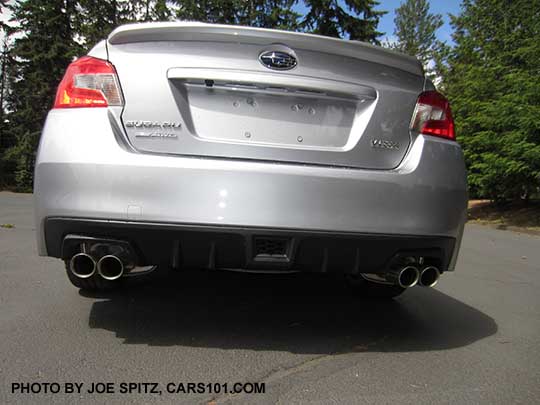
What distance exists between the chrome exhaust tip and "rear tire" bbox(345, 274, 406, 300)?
176 cm

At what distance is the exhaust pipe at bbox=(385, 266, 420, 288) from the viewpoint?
217 centimetres

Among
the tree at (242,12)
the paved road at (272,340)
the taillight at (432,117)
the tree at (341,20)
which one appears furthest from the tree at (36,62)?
the taillight at (432,117)

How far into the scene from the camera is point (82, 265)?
2.04 m

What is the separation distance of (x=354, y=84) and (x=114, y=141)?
115cm

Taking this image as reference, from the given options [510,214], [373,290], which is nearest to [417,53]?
[510,214]

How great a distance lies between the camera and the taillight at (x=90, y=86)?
2000mm

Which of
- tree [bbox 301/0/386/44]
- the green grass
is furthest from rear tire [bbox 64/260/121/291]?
tree [bbox 301/0/386/44]

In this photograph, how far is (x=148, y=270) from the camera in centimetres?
231

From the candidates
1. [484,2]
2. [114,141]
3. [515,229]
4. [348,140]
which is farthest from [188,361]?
[484,2]

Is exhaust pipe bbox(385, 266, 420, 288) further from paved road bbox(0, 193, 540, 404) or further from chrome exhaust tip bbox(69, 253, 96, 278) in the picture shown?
chrome exhaust tip bbox(69, 253, 96, 278)

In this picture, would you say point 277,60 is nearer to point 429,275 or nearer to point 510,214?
point 429,275

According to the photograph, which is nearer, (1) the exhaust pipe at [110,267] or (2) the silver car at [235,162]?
(2) the silver car at [235,162]

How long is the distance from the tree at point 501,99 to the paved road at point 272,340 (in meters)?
11.0

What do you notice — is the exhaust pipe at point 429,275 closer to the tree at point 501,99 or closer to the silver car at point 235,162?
the silver car at point 235,162
